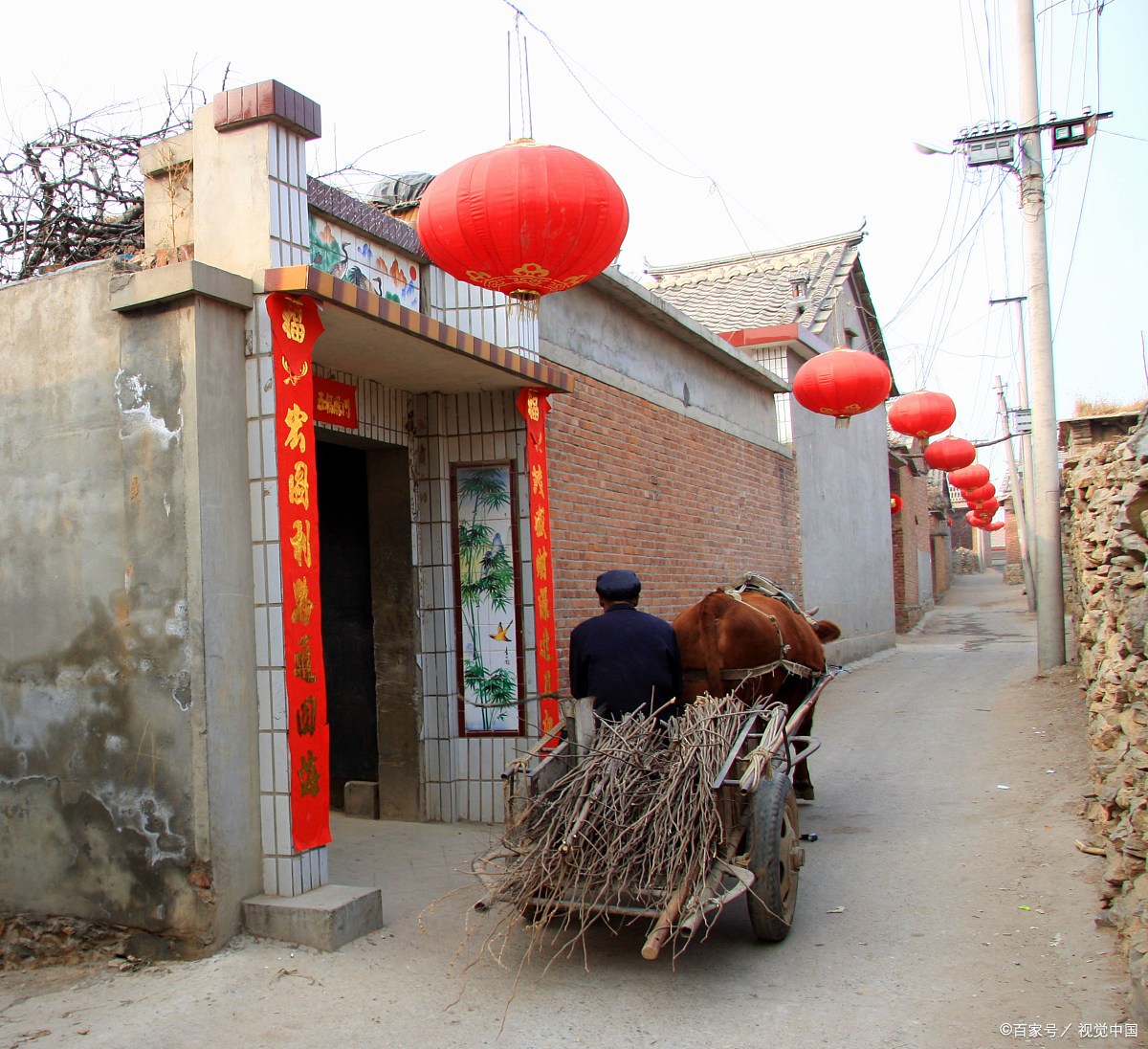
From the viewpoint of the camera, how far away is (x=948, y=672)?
14602 millimetres

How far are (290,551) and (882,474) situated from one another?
1777 cm

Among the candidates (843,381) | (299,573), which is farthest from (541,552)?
(843,381)

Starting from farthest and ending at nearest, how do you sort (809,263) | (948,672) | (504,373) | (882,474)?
(882,474) < (809,263) < (948,672) < (504,373)

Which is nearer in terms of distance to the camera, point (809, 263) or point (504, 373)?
point (504, 373)

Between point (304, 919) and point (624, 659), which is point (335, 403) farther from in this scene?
point (304, 919)

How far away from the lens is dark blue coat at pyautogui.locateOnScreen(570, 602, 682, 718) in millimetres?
4996

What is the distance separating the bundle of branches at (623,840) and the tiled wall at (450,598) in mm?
2398

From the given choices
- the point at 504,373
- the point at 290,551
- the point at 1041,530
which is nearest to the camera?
the point at 290,551

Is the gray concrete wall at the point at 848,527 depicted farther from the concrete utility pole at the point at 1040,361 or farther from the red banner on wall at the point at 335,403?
the red banner on wall at the point at 335,403

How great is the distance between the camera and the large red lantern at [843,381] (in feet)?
31.6

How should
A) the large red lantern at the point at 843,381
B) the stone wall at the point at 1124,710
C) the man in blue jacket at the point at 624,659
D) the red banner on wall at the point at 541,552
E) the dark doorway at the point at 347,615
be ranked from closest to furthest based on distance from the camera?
the stone wall at the point at 1124,710 → the man in blue jacket at the point at 624,659 → the red banner on wall at the point at 541,552 → the dark doorway at the point at 347,615 → the large red lantern at the point at 843,381

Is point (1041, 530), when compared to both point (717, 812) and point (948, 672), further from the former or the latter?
point (717, 812)

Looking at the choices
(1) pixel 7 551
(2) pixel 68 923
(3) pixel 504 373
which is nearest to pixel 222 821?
(2) pixel 68 923

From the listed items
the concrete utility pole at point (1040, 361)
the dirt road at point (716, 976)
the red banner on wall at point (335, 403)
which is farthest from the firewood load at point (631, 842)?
the concrete utility pole at point (1040, 361)
